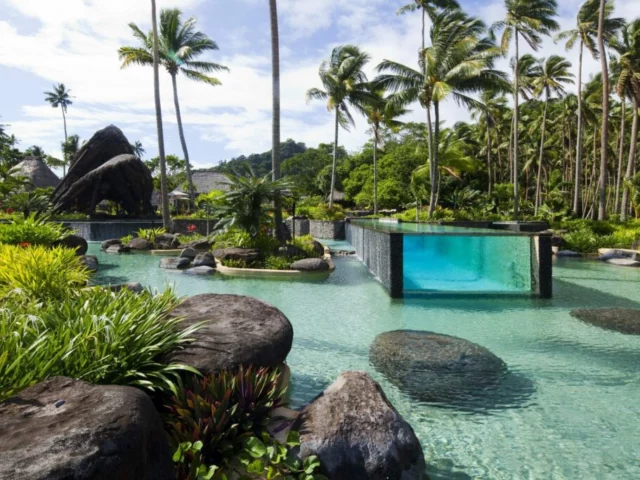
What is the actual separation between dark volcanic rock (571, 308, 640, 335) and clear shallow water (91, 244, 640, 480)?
0.25 metres

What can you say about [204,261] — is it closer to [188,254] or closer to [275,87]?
[188,254]

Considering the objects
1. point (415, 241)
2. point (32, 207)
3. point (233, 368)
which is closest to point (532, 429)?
point (233, 368)

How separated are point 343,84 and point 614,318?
27916 millimetres

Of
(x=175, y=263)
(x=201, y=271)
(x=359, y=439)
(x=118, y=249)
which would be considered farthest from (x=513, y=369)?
(x=118, y=249)

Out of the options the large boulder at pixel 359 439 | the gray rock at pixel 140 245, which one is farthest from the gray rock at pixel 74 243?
the large boulder at pixel 359 439

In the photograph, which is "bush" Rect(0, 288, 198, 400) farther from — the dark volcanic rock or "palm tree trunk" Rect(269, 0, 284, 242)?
"palm tree trunk" Rect(269, 0, 284, 242)

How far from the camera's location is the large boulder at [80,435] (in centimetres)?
202

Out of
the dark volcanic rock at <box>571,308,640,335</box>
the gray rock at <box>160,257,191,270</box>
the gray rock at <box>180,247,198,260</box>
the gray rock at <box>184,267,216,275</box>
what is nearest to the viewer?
the dark volcanic rock at <box>571,308,640,335</box>

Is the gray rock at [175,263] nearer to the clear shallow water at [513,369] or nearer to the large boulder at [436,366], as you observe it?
the clear shallow water at [513,369]

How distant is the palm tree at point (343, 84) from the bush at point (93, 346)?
2826cm

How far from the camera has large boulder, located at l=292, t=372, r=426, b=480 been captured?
3.13 meters

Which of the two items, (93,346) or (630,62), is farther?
(630,62)

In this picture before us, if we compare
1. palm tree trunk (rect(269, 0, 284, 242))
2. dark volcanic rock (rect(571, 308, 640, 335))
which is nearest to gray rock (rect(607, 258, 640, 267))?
dark volcanic rock (rect(571, 308, 640, 335))

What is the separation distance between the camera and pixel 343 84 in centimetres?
3266
